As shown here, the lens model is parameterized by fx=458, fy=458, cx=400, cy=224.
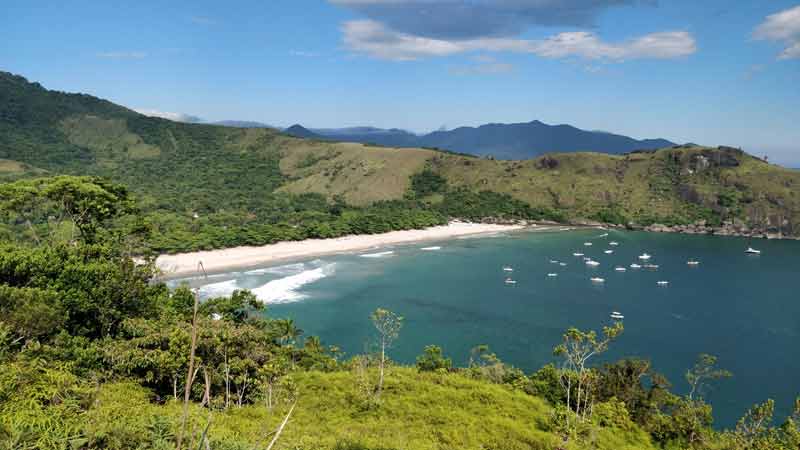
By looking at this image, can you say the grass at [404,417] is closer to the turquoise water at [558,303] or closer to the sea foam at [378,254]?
the turquoise water at [558,303]

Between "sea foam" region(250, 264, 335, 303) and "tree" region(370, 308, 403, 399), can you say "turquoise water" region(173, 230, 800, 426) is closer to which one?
A: "sea foam" region(250, 264, 335, 303)

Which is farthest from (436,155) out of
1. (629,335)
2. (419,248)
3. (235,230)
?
(629,335)

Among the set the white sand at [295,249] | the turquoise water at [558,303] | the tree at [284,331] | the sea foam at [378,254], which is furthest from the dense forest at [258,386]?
the sea foam at [378,254]

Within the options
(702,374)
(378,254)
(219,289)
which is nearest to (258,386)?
(702,374)

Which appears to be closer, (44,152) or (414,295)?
(414,295)

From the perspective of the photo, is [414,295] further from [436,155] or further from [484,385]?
[436,155]

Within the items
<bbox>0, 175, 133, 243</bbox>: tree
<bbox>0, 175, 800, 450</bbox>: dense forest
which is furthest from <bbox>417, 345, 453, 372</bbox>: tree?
<bbox>0, 175, 133, 243</bbox>: tree
